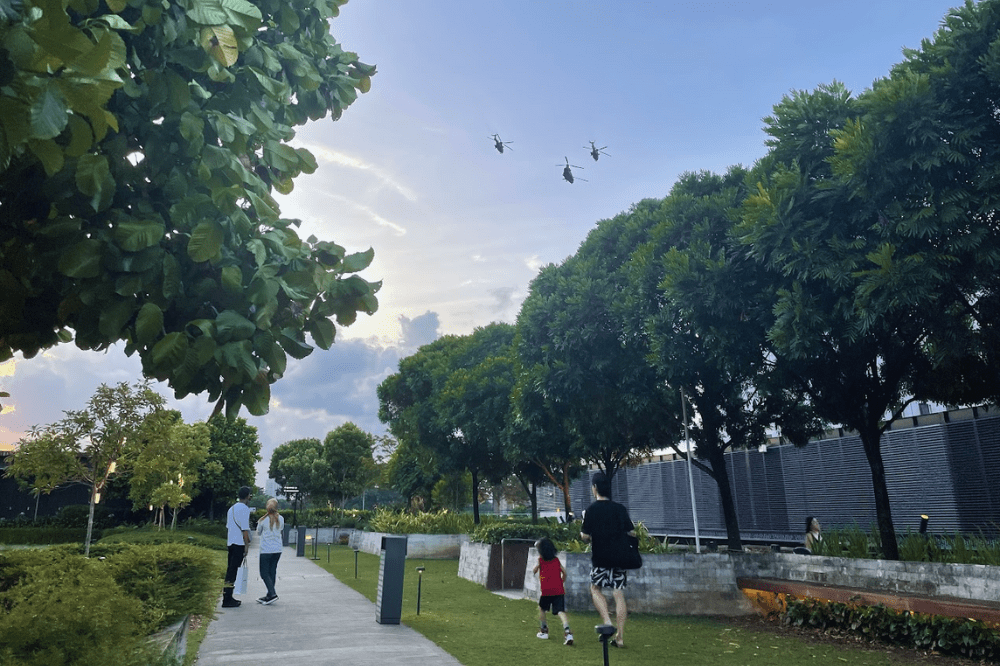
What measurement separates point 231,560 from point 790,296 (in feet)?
35.1

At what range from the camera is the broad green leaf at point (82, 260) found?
347cm

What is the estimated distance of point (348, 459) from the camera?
55531 mm

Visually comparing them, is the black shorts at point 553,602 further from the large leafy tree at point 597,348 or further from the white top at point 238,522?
the large leafy tree at point 597,348

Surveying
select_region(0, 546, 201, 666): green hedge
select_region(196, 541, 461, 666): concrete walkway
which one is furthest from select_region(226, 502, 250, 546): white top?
select_region(0, 546, 201, 666): green hedge

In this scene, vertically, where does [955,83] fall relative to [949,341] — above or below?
above

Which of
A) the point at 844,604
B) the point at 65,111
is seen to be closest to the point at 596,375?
the point at 844,604

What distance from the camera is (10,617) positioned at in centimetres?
463

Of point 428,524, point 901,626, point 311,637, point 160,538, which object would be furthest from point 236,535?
point 428,524

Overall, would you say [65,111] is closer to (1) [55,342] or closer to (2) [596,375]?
(1) [55,342]

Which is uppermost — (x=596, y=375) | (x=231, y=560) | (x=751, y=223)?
(x=751, y=223)

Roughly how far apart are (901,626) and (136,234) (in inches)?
403

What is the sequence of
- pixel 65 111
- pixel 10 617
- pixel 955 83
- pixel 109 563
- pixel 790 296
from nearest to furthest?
pixel 65 111
pixel 10 617
pixel 109 563
pixel 955 83
pixel 790 296

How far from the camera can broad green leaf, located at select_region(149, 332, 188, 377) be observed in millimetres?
3498

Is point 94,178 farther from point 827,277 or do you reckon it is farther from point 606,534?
point 827,277
